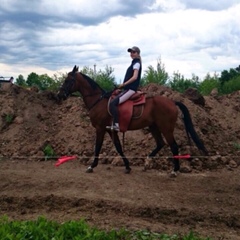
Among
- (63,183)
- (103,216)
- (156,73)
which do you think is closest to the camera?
(103,216)

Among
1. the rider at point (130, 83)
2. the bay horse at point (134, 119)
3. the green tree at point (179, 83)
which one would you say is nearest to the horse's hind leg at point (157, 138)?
the bay horse at point (134, 119)

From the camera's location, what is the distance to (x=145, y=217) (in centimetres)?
740

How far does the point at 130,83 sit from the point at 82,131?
14.4 feet

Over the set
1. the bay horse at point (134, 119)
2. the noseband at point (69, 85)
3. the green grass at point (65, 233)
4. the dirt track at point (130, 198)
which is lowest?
the dirt track at point (130, 198)

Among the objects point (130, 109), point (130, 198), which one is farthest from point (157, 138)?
point (130, 198)

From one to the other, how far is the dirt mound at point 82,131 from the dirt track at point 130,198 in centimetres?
118

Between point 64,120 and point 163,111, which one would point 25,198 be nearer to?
point 163,111

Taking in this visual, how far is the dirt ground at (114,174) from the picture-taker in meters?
7.39

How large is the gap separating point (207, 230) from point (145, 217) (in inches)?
42.5

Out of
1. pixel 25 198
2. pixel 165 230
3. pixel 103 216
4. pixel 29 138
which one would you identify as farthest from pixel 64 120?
pixel 165 230

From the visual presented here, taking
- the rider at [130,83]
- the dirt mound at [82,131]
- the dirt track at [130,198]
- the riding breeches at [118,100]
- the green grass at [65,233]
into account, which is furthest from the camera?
the dirt mound at [82,131]

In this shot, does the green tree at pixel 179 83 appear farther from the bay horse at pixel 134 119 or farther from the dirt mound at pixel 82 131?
the bay horse at pixel 134 119

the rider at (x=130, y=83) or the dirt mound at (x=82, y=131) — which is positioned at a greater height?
the rider at (x=130, y=83)

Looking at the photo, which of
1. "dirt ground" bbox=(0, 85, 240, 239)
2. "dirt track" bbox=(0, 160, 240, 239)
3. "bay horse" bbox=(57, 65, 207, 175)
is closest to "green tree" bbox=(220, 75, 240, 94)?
"dirt ground" bbox=(0, 85, 240, 239)
